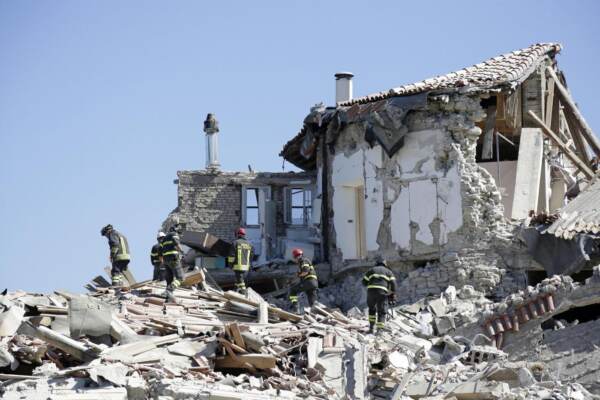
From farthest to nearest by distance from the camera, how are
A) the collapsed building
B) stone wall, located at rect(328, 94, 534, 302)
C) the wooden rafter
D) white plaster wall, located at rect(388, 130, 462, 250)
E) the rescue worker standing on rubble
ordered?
the wooden rafter
white plaster wall, located at rect(388, 130, 462, 250)
stone wall, located at rect(328, 94, 534, 302)
the rescue worker standing on rubble
the collapsed building

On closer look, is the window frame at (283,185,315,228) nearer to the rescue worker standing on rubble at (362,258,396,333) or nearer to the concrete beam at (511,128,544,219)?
the concrete beam at (511,128,544,219)

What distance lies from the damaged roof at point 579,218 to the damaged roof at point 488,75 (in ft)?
9.03

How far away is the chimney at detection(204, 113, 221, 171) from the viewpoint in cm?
3259

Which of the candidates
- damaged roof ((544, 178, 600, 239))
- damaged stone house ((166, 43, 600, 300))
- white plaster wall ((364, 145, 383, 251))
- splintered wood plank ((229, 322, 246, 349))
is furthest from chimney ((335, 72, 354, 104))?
splintered wood plank ((229, 322, 246, 349))

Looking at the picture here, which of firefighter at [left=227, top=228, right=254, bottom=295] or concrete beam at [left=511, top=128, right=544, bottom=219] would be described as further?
concrete beam at [left=511, top=128, right=544, bottom=219]

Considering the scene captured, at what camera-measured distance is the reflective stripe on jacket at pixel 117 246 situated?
2597 cm

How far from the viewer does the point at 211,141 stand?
→ 33.0 meters

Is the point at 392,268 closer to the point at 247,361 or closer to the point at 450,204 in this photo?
the point at 450,204

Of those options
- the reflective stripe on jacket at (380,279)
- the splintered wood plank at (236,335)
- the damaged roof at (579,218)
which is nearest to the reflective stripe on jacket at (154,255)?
the reflective stripe on jacket at (380,279)

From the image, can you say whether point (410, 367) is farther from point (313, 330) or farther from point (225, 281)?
point (225, 281)

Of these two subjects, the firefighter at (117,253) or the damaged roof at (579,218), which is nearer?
the damaged roof at (579,218)

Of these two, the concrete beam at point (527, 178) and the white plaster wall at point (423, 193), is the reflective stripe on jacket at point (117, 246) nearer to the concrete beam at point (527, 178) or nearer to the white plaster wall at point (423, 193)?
the white plaster wall at point (423, 193)

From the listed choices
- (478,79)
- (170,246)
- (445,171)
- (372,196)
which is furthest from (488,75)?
(170,246)

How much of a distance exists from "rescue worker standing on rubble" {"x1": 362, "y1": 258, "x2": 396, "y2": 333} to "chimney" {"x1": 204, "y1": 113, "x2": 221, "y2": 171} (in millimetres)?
10178
